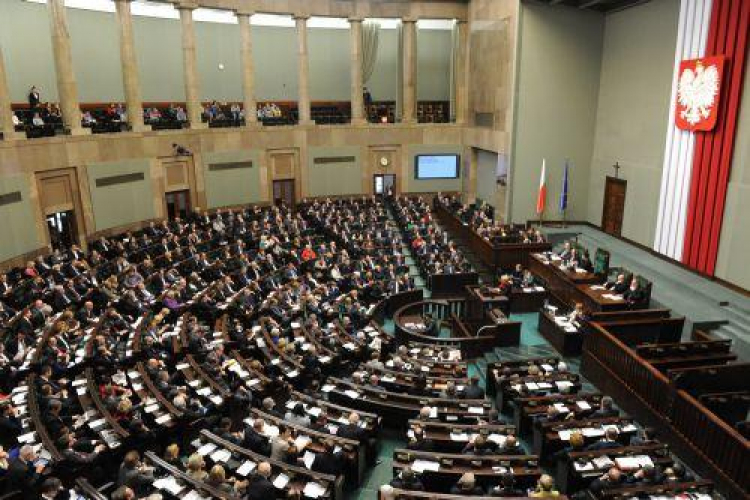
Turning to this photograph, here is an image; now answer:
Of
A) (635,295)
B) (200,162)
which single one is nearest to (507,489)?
(635,295)

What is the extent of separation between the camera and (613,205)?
1820 centimetres

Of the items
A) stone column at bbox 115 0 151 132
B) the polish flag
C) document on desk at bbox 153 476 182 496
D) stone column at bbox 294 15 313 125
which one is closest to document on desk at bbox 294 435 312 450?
document on desk at bbox 153 476 182 496

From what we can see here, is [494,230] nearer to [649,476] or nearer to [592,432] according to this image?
[592,432]

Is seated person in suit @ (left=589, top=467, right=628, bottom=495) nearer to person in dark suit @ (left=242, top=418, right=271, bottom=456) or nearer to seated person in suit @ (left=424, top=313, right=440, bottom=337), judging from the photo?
person in dark suit @ (left=242, top=418, right=271, bottom=456)

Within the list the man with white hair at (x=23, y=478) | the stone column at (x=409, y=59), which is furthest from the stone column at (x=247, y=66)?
the man with white hair at (x=23, y=478)

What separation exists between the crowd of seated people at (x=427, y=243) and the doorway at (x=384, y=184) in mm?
2562

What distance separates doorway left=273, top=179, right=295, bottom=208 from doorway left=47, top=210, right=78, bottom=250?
28.4 feet

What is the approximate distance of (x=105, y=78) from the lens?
21781 millimetres

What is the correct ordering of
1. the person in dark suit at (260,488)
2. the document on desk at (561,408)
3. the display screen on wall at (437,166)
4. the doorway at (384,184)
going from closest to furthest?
the person in dark suit at (260,488), the document on desk at (561,408), the display screen on wall at (437,166), the doorway at (384,184)

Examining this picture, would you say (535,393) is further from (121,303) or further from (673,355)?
(121,303)

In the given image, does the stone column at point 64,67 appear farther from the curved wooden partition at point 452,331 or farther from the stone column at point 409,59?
the stone column at point 409,59

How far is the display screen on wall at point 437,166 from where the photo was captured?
25562mm

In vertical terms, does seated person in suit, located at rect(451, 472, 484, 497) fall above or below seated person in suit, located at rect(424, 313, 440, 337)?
above

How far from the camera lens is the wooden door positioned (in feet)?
58.0
